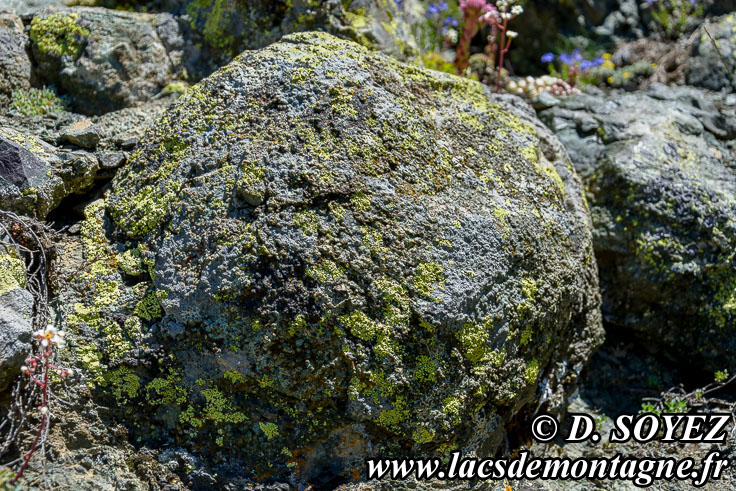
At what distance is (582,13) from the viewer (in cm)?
806

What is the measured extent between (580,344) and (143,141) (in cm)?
333

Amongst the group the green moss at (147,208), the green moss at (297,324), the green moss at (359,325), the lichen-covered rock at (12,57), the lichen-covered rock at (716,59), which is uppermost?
the lichen-covered rock at (716,59)

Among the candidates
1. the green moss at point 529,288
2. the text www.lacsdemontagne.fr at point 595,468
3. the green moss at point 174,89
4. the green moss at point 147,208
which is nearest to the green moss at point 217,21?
the green moss at point 174,89

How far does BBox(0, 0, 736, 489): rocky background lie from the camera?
335 centimetres

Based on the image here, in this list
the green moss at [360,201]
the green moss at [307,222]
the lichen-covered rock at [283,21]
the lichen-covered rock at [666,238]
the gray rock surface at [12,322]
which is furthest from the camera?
the lichen-covered rock at [283,21]

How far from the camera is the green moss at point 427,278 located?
3459mm

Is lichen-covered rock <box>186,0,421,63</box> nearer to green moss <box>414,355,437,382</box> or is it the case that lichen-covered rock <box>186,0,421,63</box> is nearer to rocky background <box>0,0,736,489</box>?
rocky background <box>0,0,736,489</box>

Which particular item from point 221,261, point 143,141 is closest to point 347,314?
point 221,261

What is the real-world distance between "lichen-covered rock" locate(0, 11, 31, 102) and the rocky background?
19 mm

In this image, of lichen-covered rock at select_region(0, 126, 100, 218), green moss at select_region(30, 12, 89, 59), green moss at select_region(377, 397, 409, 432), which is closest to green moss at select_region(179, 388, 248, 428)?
green moss at select_region(377, 397, 409, 432)

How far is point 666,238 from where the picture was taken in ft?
15.4

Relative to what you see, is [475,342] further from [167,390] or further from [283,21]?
[283,21]

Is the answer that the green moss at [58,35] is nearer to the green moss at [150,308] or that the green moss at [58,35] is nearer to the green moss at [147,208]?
the green moss at [147,208]

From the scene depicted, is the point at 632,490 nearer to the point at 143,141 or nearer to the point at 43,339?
the point at 43,339
